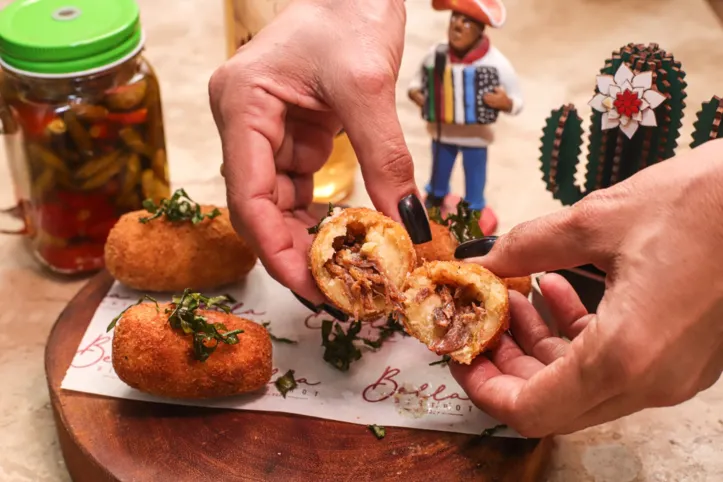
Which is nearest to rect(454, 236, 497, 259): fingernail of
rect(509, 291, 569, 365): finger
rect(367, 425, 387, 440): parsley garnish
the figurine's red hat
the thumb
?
the thumb

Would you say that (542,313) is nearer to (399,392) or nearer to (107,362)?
(399,392)

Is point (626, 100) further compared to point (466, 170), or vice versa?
point (466, 170)

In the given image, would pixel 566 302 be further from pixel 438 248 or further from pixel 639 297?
pixel 639 297

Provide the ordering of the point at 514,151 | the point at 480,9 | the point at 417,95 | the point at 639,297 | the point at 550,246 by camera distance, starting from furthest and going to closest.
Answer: the point at 514,151 → the point at 417,95 → the point at 480,9 → the point at 550,246 → the point at 639,297

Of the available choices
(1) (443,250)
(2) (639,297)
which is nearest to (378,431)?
(1) (443,250)

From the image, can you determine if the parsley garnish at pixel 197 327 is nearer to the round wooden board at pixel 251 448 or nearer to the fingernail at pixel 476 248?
the round wooden board at pixel 251 448

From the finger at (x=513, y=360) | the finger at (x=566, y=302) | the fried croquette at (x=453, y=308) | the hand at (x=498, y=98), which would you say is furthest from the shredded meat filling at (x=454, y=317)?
Result: the hand at (x=498, y=98)
